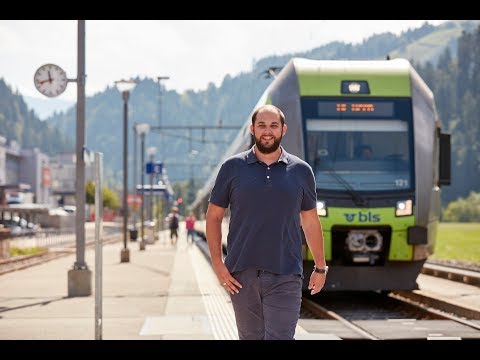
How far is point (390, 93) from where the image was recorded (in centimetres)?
1575

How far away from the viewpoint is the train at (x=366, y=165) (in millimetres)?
15156

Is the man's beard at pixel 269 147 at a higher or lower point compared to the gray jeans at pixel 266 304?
higher

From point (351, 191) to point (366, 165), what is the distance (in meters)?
0.49

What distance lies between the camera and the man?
568cm

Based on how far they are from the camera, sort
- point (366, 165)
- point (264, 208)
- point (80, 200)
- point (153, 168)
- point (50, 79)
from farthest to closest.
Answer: point (153, 168), point (50, 79), point (80, 200), point (366, 165), point (264, 208)

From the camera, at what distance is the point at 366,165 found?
15.3 m

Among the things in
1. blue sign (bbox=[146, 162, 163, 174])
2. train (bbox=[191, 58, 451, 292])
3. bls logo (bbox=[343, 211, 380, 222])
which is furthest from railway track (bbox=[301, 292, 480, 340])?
blue sign (bbox=[146, 162, 163, 174])

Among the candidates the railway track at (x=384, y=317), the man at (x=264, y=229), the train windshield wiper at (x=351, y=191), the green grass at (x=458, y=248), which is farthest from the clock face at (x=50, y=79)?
the green grass at (x=458, y=248)

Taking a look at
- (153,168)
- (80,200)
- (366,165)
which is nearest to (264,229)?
(366,165)

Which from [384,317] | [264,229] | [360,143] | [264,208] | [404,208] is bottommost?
[384,317]

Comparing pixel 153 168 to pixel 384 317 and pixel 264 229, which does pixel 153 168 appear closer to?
pixel 384 317

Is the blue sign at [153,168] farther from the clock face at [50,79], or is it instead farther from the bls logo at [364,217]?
the bls logo at [364,217]

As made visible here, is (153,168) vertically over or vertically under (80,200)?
over

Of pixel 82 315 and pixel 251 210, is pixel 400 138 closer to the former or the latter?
pixel 82 315
